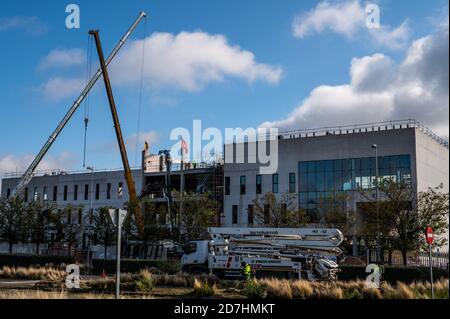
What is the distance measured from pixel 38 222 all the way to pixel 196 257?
34640mm

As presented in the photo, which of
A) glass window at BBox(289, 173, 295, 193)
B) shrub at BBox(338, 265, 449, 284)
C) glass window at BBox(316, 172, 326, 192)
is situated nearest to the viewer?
shrub at BBox(338, 265, 449, 284)

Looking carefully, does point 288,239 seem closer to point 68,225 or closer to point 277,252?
point 277,252

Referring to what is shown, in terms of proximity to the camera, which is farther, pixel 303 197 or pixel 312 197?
pixel 303 197

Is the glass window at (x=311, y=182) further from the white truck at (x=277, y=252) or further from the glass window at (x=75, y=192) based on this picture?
the glass window at (x=75, y=192)

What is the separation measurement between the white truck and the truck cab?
0.16 m

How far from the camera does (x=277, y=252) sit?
105ft

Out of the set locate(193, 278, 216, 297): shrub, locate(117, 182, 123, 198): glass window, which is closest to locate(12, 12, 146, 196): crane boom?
locate(117, 182, 123, 198): glass window

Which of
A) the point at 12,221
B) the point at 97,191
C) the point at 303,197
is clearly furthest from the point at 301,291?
the point at 97,191

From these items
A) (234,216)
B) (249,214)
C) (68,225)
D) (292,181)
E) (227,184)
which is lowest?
(68,225)

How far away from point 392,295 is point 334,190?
41.6m

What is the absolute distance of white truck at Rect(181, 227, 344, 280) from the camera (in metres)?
31.1

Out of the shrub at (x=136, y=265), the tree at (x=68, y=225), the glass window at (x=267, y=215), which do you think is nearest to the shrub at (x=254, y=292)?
the shrub at (x=136, y=265)

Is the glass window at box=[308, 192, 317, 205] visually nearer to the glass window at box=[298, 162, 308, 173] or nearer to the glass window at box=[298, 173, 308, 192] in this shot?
the glass window at box=[298, 173, 308, 192]

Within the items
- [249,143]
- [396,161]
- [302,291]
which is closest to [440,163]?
[396,161]
